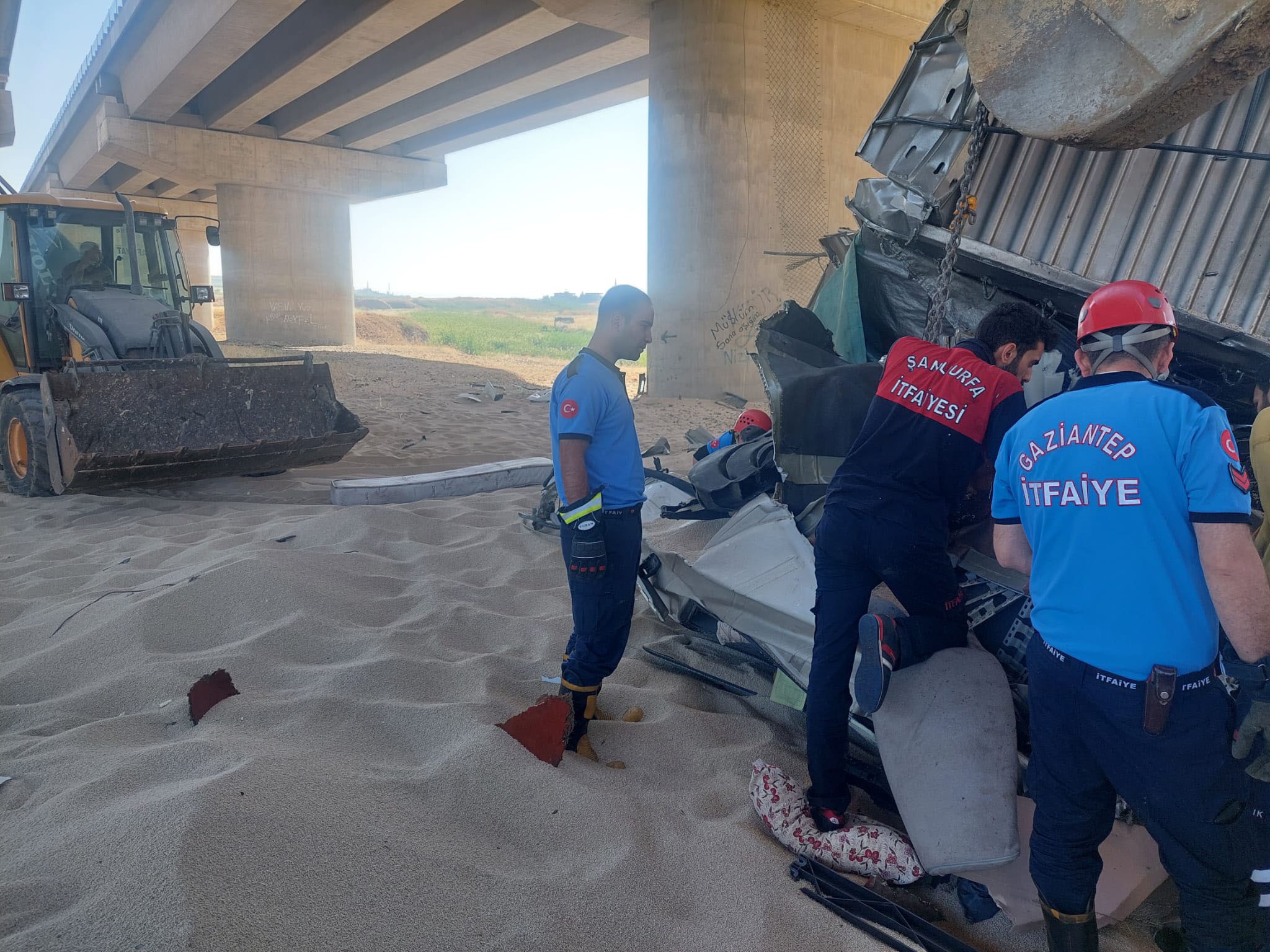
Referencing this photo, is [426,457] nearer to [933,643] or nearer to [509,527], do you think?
[509,527]

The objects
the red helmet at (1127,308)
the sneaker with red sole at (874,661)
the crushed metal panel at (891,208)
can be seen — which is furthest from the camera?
the crushed metal panel at (891,208)

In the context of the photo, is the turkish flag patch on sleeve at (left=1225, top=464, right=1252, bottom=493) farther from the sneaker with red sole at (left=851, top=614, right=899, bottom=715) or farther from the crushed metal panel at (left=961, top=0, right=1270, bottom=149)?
the crushed metal panel at (left=961, top=0, right=1270, bottom=149)

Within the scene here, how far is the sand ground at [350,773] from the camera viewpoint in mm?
2143

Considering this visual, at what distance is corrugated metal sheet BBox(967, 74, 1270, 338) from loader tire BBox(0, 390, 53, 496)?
6750 millimetres

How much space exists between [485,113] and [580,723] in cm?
1961

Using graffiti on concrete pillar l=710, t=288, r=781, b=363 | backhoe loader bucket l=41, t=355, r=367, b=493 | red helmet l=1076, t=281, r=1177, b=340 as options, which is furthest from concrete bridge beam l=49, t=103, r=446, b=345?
red helmet l=1076, t=281, r=1177, b=340

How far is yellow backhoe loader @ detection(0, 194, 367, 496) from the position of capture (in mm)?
6453

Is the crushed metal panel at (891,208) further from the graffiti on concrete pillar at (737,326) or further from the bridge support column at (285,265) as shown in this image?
the bridge support column at (285,265)

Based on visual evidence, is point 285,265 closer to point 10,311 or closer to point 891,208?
point 10,311

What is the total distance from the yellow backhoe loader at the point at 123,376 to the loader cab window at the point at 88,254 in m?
0.01

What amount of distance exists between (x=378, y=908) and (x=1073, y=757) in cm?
176

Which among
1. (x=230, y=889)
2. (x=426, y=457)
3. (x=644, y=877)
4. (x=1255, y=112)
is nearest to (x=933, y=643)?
(x=644, y=877)

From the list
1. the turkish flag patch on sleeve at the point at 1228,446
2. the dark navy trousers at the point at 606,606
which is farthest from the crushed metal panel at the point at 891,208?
the turkish flag patch on sleeve at the point at 1228,446

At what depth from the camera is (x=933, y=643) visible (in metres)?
2.86
